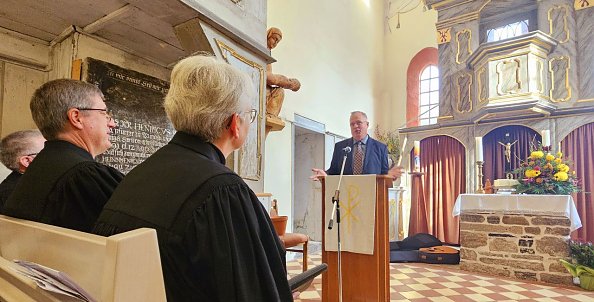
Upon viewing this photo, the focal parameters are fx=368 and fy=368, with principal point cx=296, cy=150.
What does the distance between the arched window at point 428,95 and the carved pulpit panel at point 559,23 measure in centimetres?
307

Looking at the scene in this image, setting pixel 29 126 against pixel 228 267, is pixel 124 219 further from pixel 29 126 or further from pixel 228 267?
pixel 29 126

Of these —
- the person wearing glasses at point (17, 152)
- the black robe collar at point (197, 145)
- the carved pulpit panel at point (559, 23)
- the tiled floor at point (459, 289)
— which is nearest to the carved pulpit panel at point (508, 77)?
the carved pulpit panel at point (559, 23)

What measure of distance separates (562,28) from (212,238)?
26.5ft

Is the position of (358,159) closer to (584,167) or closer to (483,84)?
(483,84)

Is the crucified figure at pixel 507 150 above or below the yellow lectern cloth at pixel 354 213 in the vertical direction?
above

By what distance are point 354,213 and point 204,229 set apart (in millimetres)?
2254

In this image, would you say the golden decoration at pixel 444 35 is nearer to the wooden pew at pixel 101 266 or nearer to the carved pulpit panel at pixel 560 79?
the carved pulpit panel at pixel 560 79

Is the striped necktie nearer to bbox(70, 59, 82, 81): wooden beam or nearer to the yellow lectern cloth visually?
the yellow lectern cloth

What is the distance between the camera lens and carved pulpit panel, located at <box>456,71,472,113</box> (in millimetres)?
7559

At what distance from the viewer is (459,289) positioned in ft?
12.6

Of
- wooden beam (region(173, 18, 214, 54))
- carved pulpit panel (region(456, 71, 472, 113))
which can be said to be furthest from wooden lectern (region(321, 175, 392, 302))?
carved pulpit panel (region(456, 71, 472, 113))

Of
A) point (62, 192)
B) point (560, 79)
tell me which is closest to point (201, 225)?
point (62, 192)

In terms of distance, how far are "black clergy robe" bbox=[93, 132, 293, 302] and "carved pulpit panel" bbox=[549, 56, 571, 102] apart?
7.43 m

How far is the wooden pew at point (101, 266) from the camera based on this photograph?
23.0 inches
